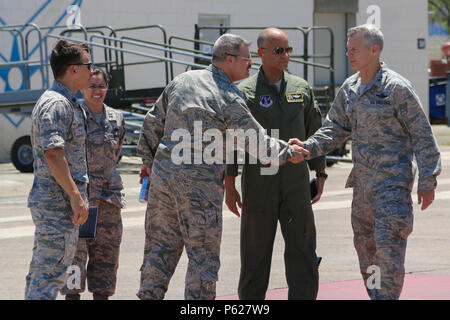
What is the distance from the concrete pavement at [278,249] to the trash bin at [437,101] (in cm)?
1410

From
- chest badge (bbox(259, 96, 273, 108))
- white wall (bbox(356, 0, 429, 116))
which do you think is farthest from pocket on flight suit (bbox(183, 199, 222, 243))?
white wall (bbox(356, 0, 429, 116))

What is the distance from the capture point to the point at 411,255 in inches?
328

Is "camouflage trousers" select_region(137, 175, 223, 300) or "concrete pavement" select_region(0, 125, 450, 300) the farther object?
"concrete pavement" select_region(0, 125, 450, 300)

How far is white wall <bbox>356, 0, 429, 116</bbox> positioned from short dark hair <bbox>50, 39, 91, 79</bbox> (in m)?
18.2

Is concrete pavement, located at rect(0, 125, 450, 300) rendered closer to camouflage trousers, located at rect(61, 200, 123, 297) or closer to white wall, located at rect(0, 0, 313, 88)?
camouflage trousers, located at rect(61, 200, 123, 297)

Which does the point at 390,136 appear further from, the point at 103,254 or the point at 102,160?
the point at 103,254

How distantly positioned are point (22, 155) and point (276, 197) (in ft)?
35.1

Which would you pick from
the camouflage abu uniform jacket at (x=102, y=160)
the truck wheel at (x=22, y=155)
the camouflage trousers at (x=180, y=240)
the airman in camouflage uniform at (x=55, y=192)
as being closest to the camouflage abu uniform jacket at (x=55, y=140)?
the airman in camouflage uniform at (x=55, y=192)

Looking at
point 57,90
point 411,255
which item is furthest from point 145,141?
point 411,255

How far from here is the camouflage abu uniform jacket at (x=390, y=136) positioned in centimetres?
557

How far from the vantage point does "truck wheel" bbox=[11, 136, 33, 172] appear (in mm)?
15820

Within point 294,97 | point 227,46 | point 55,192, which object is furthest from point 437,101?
point 55,192

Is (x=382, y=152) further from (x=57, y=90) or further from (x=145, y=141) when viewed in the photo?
(x=57, y=90)

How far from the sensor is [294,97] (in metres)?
6.07
